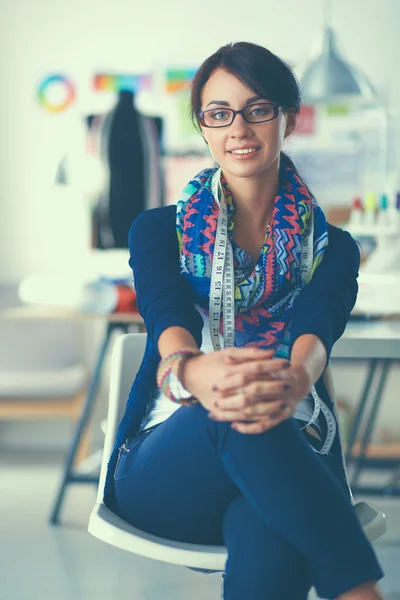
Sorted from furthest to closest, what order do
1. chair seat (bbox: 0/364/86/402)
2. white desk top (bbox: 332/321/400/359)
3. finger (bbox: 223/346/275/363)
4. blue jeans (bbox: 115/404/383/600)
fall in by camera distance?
1. chair seat (bbox: 0/364/86/402)
2. white desk top (bbox: 332/321/400/359)
3. finger (bbox: 223/346/275/363)
4. blue jeans (bbox: 115/404/383/600)

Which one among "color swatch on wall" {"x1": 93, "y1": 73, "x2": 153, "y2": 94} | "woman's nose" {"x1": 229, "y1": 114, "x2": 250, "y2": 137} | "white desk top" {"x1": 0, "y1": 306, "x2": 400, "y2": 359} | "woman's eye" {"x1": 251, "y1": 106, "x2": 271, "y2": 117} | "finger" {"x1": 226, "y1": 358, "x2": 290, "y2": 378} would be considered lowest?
"white desk top" {"x1": 0, "y1": 306, "x2": 400, "y2": 359}

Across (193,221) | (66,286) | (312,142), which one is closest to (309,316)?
(193,221)

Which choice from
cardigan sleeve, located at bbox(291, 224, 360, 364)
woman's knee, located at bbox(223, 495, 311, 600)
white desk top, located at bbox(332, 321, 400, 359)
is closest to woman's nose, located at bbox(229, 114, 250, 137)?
cardigan sleeve, located at bbox(291, 224, 360, 364)

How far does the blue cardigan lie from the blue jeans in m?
0.17

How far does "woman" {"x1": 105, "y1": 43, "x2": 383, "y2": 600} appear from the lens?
1109 mm

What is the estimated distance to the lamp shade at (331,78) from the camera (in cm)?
349

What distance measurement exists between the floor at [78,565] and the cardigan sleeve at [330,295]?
4.03 feet

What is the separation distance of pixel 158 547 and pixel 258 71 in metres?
0.78

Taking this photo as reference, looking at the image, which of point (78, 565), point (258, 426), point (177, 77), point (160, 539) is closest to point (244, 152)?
point (258, 426)

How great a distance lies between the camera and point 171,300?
4.55ft

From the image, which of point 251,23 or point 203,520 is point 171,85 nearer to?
point 251,23

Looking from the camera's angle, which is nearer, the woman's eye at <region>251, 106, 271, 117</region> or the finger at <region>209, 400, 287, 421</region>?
the finger at <region>209, 400, 287, 421</region>

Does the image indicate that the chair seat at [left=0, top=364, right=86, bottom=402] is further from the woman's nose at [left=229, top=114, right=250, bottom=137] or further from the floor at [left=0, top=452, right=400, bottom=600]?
the woman's nose at [left=229, top=114, right=250, bottom=137]

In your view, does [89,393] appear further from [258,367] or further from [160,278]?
[258,367]
